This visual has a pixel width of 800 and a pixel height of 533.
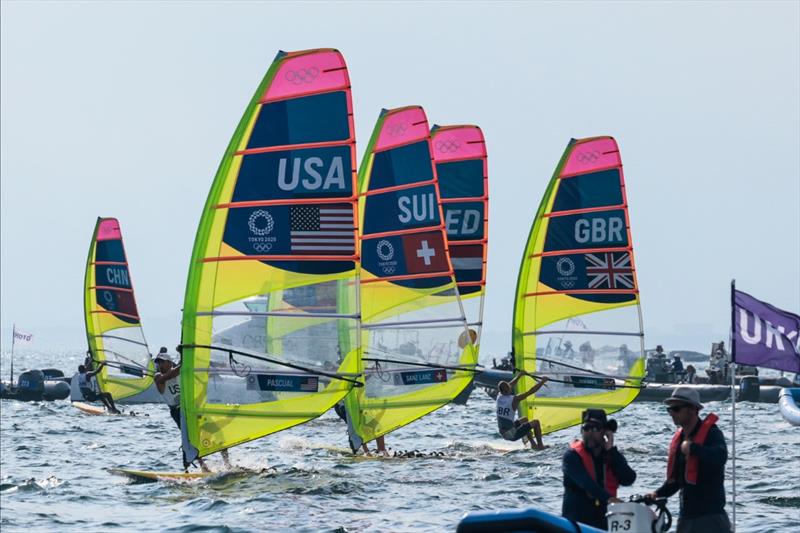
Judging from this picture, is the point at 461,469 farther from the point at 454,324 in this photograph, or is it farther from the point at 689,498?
the point at 689,498

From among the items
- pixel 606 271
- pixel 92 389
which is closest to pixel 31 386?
pixel 92 389

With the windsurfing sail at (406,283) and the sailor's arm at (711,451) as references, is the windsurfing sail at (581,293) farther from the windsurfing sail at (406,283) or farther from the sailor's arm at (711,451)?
the sailor's arm at (711,451)

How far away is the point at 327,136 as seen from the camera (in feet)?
65.5

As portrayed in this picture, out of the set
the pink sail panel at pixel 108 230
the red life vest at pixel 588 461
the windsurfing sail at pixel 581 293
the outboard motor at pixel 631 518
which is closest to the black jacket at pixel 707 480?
the outboard motor at pixel 631 518

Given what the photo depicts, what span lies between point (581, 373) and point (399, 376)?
4.35 meters

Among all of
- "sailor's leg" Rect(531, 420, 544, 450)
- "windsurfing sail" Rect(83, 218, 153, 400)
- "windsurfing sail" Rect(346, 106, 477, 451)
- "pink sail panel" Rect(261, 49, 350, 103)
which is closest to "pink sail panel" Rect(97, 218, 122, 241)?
"windsurfing sail" Rect(83, 218, 153, 400)

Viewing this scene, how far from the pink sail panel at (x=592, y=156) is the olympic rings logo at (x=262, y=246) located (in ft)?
30.5

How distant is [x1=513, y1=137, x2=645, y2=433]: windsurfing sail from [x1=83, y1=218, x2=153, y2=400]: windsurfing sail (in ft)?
47.9

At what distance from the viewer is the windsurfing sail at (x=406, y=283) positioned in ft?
79.2

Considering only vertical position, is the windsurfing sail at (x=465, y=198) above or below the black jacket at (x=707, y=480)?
above

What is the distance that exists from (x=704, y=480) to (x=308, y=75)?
11.1m

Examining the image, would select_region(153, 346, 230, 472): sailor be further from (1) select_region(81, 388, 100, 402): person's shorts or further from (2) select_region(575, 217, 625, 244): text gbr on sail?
(1) select_region(81, 388, 100, 402): person's shorts

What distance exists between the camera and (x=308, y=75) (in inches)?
787

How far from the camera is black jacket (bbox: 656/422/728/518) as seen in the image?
1048cm
